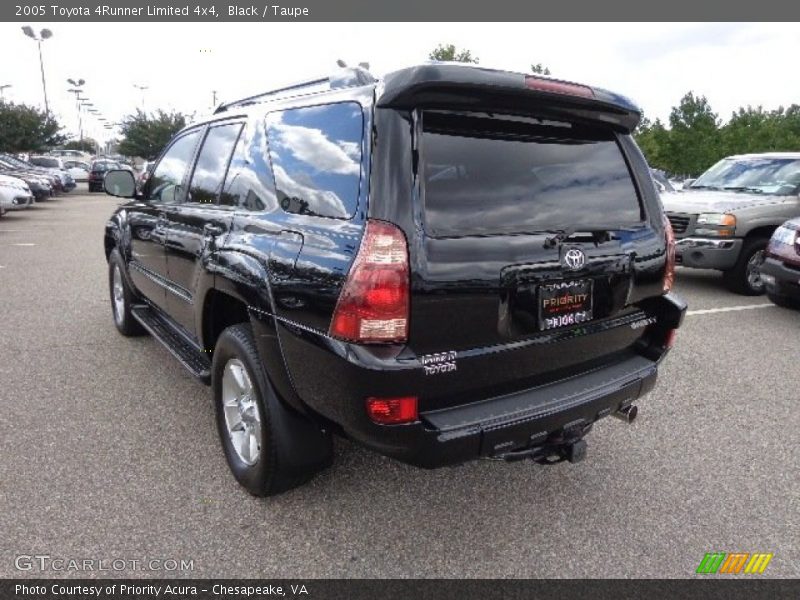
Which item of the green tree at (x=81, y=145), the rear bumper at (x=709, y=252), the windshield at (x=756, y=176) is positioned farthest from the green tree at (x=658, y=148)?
the green tree at (x=81, y=145)

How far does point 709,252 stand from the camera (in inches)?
291

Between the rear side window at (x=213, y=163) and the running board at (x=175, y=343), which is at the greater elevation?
the rear side window at (x=213, y=163)

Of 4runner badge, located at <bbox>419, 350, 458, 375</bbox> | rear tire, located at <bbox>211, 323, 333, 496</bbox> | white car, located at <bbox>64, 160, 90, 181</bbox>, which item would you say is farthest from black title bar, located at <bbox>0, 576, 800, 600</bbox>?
white car, located at <bbox>64, 160, 90, 181</bbox>

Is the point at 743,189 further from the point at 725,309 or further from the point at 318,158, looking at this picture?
the point at 318,158

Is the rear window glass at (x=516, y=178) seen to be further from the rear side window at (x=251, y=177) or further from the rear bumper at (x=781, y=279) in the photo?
the rear bumper at (x=781, y=279)

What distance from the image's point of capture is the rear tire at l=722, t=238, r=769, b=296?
748cm

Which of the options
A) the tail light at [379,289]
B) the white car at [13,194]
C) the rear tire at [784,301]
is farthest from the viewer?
the white car at [13,194]

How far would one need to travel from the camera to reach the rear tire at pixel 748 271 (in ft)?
24.6

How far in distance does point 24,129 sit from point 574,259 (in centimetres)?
4448

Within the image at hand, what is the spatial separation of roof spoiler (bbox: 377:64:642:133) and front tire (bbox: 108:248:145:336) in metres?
3.71

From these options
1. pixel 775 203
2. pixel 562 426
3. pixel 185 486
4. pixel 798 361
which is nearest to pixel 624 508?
pixel 562 426

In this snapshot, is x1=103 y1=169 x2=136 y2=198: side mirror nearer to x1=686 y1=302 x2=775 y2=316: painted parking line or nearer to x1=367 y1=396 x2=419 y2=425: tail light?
x1=367 y1=396 x2=419 y2=425: tail light

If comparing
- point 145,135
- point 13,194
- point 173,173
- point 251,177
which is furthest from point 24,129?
point 251,177

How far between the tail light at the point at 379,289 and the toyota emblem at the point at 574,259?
28.0 inches
